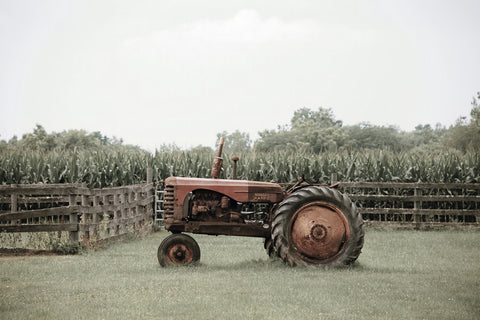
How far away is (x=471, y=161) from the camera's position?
1825 centimetres

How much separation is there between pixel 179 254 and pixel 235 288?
6.44 feet

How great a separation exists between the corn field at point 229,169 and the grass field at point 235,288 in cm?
735

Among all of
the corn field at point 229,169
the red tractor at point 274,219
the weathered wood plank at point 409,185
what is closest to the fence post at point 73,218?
the red tractor at point 274,219

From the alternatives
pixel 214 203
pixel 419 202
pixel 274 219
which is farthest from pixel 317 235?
Answer: pixel 419 202

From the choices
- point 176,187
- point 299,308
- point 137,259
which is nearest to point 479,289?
point 299,308

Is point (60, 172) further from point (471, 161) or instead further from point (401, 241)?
point (471, 161)

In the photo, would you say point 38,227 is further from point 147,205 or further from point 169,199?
point 147,205

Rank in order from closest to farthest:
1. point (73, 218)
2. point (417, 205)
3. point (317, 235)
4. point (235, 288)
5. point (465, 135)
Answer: point (235, 288)
point (317, 235)
point (73, 218)
point (417, 205)
point (465, 135)

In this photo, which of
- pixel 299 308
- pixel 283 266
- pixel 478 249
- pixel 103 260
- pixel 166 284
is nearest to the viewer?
pixel 299 308

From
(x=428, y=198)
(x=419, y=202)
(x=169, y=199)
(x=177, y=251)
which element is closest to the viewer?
(x=177, y=251)

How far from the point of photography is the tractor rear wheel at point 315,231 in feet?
28.5

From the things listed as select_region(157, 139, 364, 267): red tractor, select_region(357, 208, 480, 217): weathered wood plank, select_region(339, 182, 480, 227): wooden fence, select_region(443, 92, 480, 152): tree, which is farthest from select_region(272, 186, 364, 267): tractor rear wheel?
select_region(443, 92, 480, 152): tree

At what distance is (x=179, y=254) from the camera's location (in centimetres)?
896

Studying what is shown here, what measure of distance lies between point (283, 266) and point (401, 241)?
5489 millimetres
